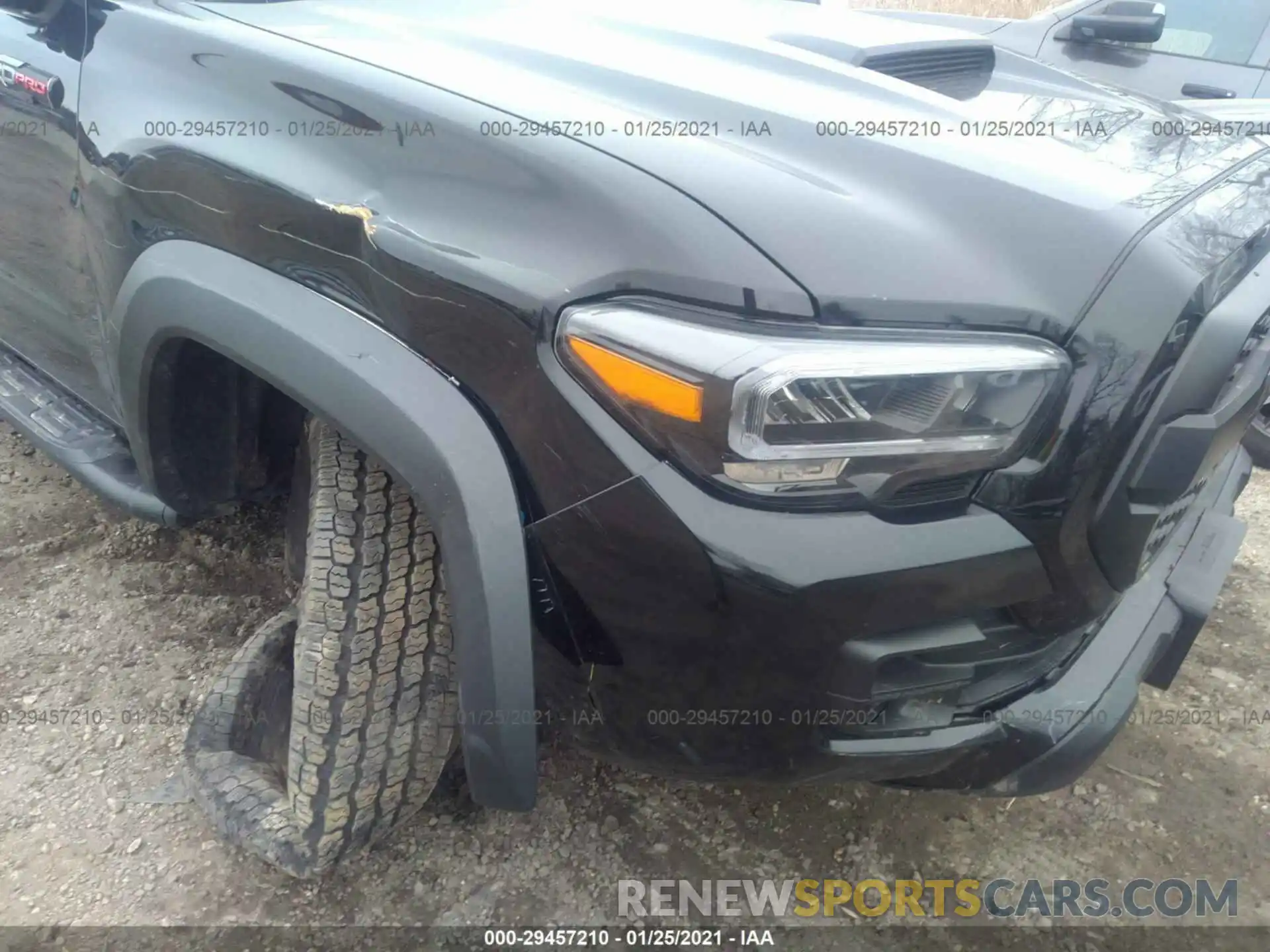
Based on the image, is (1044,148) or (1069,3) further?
(1069,3)

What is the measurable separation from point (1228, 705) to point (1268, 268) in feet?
5.01

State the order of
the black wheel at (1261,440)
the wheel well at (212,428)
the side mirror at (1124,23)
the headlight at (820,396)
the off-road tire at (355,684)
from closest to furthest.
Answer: the headlight at (820,396) → the off-road tire at (355,684) → the wheel well at (212,428) → the black wheel at (1261,440) → the side mirror at (1124,23)

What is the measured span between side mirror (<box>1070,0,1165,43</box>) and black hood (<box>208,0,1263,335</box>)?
2727 millimetres

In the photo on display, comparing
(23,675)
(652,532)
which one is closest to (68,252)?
(23,675)

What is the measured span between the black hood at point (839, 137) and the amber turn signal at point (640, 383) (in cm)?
21

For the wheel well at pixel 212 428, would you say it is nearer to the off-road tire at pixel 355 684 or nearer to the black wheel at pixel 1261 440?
the off-road tire at pixel 355 684

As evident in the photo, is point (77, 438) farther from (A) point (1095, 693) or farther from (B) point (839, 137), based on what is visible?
(A) point (1095, 693)

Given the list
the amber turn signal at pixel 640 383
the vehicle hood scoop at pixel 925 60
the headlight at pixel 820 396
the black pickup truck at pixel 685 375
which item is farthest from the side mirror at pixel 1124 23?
the amber turn signal at pixel 640 383

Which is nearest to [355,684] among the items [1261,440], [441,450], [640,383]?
[441,450]

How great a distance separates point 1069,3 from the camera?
15.7 feet

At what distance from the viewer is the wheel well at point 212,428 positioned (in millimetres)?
1771

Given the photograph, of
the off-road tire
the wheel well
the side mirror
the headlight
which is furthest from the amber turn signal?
the side mirror

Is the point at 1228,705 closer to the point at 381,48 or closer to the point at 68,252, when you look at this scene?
the point at 381,48

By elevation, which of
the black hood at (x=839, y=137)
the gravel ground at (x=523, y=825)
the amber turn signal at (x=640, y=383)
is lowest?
the gravel ground at (x=523, y=825)
